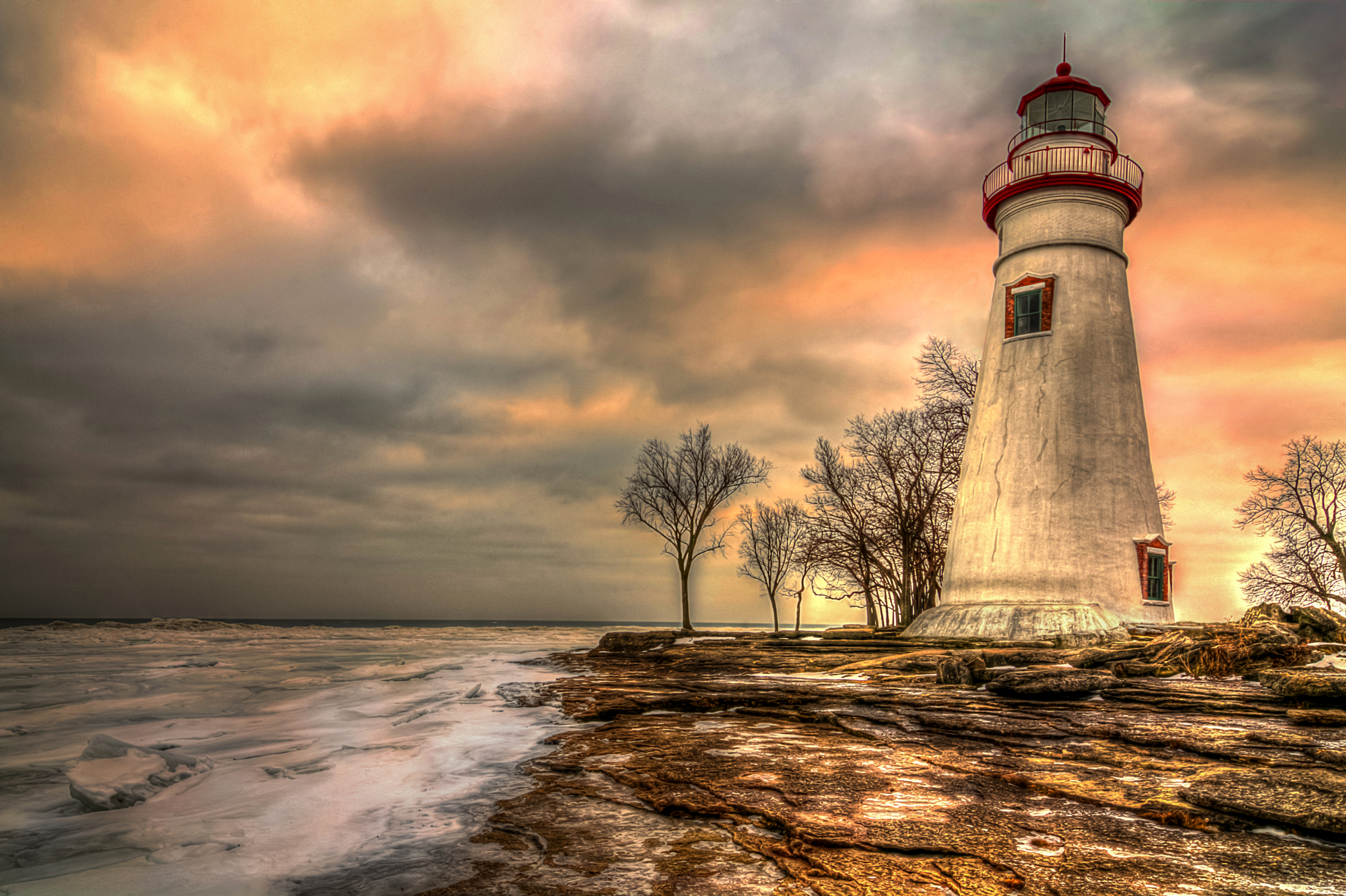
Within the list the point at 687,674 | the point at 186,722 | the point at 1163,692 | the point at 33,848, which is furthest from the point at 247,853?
the point at 687,674

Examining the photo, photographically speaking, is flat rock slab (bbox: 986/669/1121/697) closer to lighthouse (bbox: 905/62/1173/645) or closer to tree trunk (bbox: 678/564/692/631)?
lighthouse (bbox: 905/62/1173/645)

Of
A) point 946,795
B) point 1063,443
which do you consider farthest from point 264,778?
point 1063,443

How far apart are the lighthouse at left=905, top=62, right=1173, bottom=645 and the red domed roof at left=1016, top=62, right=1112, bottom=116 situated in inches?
2.6

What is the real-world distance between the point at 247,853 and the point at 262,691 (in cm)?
1242

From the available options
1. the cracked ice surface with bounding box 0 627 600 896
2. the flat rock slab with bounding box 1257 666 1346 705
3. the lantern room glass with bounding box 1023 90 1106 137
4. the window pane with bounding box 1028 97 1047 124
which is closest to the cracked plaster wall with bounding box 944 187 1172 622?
the lantern room glass with bounding box 1023 90 1106 137

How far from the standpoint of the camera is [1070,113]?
19531mm

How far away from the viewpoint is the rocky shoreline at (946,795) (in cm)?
304

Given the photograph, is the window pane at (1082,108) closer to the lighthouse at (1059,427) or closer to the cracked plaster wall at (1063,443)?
the lighthouse at (1059,427)

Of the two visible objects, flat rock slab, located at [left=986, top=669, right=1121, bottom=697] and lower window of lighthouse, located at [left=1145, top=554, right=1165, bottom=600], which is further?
lower window of lighthouse, located at [left=1145, top=554, right=1165, bottom=600]

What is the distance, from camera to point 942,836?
3494 millimetres

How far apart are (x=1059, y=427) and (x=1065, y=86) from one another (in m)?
10.6

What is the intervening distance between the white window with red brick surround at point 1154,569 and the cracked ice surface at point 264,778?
15052 mm

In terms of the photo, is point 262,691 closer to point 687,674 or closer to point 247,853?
point 687,674

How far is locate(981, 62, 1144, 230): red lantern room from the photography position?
18.3 meters
